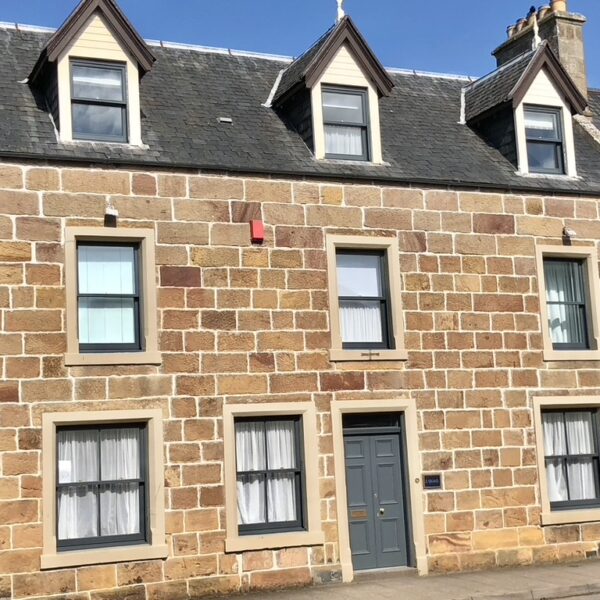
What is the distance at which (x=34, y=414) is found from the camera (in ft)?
47.1

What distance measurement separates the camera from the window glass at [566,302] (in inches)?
706

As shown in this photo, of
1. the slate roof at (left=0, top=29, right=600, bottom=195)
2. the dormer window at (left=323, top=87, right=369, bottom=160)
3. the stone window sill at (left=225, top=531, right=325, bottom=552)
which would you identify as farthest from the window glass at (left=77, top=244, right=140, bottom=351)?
the dormer window at (left=323, top=87, right=369, bottom=160)

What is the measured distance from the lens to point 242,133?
1717 cm

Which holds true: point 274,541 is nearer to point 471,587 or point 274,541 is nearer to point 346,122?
point 471,587

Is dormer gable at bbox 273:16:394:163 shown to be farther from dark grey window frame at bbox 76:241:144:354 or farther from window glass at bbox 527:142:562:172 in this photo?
dark grey window frame at bbox 76:241:144:354

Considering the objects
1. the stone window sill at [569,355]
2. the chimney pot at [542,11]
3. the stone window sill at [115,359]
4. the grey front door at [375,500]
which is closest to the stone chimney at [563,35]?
the chimney pot at [542,11]

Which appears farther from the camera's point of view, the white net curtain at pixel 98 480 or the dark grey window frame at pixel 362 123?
the dark grey window frame at pixel 362 123

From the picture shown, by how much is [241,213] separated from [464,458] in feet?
17.5

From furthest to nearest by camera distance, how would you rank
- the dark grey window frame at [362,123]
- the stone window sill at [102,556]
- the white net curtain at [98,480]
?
1. the dark grey window frame at [362,123]
2. the white net curtain at [98,480]
3. the stone window sill at [102,556]

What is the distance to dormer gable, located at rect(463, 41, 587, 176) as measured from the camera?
18.5 meters

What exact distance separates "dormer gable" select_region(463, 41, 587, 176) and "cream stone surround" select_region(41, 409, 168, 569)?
26.8ft

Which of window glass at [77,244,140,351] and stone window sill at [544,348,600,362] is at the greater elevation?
window glass at [77,244,140,351]

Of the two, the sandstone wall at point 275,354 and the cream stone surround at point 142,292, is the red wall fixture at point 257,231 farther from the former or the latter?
the cream stone surround at point 142,292

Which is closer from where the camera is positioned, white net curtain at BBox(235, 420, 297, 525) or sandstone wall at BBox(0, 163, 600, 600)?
sandstone wall at BBox(0, 163, 600, 600)
